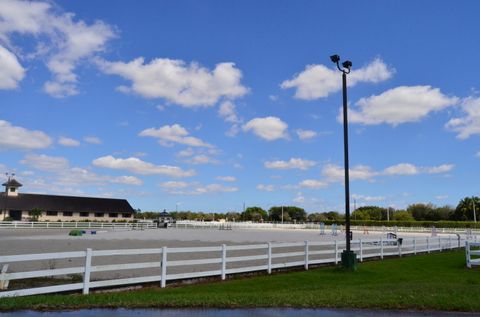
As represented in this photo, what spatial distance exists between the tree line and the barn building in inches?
1435

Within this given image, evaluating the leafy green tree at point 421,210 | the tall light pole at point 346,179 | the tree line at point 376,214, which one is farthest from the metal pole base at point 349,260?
the leafy green tree at point 421,210

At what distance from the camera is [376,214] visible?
149375 mm

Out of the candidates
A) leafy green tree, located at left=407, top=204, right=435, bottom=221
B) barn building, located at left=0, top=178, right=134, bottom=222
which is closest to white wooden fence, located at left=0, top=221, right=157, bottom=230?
barn building, located at left=0, top=178, right=134, bottom=222

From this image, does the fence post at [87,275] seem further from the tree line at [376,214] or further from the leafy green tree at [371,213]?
the leafy green tree at [371,213]

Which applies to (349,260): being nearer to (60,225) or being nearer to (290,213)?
(60,225)

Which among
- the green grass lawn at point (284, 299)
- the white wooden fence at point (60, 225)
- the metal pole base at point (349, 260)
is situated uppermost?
the white wooden fence at point (60, 225)

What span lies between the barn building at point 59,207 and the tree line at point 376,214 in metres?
36.4

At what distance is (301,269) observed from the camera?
19.4 metres

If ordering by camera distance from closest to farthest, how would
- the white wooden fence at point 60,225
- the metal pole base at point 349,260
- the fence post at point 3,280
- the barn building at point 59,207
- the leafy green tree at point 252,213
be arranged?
the fence post at point 3,280 → the metal pole base at point 349,260 → the white wooden fence at point 60,225 → the barn building at point 59,207 → the leafy green tree at point 252,213

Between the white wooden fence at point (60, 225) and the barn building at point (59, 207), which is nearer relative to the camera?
the white wooden fence at point (60, 225)

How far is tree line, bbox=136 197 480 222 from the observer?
4540 inches

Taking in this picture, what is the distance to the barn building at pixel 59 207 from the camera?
9600cm

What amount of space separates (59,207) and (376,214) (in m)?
94.5

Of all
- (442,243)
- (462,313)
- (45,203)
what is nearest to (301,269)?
(462,313)
